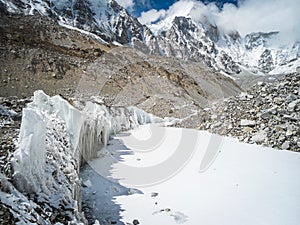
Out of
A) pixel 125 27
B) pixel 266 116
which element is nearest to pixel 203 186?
pixel 266 116

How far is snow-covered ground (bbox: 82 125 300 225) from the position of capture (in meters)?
4.11

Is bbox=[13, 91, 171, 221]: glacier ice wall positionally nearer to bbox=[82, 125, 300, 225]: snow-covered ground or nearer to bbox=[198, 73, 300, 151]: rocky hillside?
bbox=[82, 125, 300, 225]: snow-covered ground

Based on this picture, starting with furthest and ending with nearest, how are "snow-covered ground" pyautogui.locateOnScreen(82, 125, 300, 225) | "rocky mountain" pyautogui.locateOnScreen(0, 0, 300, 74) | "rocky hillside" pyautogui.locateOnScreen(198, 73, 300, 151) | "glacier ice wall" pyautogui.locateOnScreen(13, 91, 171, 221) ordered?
"rocky mountain" pyautogui.locateOnScreen(0, 0, 300, 74), "rocky hillside" pyautogui.locateOnScreen(198, 73, 300, 151), "snow-covered ground" pyautogui.locateOnScreen(82, 125, 300, 225), "glacier ice wall" pyautogui.locateOnScreen(13, 91, 171, 221)

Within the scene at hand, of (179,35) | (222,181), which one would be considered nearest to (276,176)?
(222,181)

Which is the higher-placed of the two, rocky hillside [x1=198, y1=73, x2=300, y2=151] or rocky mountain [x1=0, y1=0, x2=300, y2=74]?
rocky mountain [x1=0, y1=0, x2=300, y2=74]

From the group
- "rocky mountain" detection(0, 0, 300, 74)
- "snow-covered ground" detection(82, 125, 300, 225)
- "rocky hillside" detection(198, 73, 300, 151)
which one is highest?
"rocky mountain" detection(0, 0, 300, 74)

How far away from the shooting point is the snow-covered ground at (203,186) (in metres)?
4.11

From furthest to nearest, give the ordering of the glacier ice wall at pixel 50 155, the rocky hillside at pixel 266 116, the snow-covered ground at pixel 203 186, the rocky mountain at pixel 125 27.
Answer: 1. the rocky mountain at pixel 125 27
2. the rocky hillside at pixel 266 116
3. the snow-covered ground at pixel 203 186
4. the glacier ice wall at pixel 50 155

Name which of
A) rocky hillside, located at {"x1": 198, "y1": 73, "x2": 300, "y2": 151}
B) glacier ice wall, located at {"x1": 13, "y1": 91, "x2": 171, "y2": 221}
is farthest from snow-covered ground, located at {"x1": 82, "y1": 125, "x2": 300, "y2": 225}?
glacier ice wall, located at {"x1": 13, "y1": 91, "x2": 171, "y2": 221}

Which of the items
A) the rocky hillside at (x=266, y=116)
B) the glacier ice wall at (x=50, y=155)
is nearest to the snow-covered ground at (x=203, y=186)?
the rocky hillside at (x=266, y=116)

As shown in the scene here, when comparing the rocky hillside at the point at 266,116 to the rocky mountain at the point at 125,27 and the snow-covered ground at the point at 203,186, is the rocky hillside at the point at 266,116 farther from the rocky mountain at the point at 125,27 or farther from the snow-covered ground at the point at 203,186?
the rocky mountain at the point at 125,27

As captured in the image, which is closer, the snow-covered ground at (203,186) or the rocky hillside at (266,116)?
the snow-covered ground at (203,186)

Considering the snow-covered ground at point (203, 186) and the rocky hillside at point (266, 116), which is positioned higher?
the rocky hillside at point (266, 116)

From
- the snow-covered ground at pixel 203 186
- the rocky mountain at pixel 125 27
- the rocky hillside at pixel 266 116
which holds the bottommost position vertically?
the snow-covered ground at pixel 203 186
